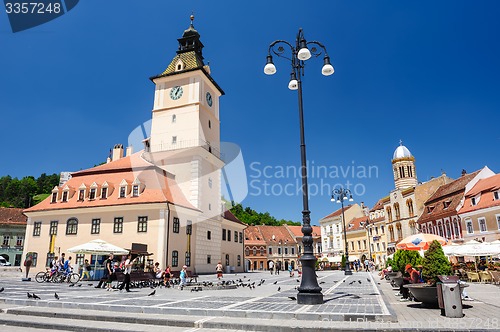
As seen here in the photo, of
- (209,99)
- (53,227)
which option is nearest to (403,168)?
(209,99)

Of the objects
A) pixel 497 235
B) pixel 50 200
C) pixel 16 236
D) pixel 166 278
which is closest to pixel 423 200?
pixel 497 235

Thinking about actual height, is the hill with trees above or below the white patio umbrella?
above

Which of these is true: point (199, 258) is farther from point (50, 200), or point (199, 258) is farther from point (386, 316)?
point (386, 316)

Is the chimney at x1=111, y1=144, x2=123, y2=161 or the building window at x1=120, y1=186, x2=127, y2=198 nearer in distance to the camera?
the building window at x1=120, y1=186, x2=127, y2=198

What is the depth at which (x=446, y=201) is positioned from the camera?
139ft

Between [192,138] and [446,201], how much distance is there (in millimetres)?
31253

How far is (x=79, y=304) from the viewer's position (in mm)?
10531

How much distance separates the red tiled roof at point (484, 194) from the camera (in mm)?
32812

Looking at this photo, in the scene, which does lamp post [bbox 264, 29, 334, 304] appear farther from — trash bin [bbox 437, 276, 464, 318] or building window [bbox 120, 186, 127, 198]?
building window [bbox 120, 186, 127, 198]

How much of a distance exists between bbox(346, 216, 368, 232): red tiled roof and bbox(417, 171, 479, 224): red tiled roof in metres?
20.1

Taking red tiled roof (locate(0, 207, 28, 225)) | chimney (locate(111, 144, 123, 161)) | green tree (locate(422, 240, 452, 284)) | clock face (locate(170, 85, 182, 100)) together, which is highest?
clock face (locate(170, 85, 182, 100))

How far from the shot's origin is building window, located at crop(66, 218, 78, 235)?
31889 mm

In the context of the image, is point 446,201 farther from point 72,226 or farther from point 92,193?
point 72,226

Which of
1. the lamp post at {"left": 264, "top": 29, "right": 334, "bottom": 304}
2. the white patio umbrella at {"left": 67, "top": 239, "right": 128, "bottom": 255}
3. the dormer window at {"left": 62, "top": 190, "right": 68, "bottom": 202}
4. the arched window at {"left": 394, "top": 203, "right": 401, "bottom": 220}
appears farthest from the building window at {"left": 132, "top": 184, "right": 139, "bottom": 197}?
the arched window at {"left": 394, "top": 203, "right": 401, "bottom": 220}
